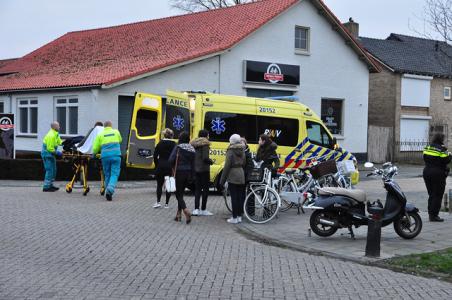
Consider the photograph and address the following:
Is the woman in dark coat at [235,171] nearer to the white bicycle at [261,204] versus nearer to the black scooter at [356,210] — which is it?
the white bicycle at [261,204]

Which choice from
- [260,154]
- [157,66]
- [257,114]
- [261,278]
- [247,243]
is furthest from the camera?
[157,66]

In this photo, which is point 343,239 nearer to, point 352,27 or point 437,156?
point 437,156

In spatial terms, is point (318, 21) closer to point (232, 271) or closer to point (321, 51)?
point (321, 51)

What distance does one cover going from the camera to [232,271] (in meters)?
7.37

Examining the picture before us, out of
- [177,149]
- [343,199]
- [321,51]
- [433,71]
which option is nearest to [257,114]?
[177,149]

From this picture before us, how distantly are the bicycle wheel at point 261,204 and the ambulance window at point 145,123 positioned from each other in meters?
6.00

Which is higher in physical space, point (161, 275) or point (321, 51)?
point (321, 51)

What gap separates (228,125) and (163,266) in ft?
27.4

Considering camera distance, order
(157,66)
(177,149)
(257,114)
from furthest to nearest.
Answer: (157,66)
(257,114)
(177,149)

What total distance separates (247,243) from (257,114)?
692 cm

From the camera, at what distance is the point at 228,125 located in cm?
1555

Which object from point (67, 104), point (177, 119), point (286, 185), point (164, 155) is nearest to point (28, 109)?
point (67, 104)

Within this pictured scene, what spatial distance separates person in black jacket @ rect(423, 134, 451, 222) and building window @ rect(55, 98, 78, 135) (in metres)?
15.5

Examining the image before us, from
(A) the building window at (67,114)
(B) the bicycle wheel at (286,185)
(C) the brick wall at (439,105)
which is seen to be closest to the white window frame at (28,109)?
A: (A) the building window at (67,114)
